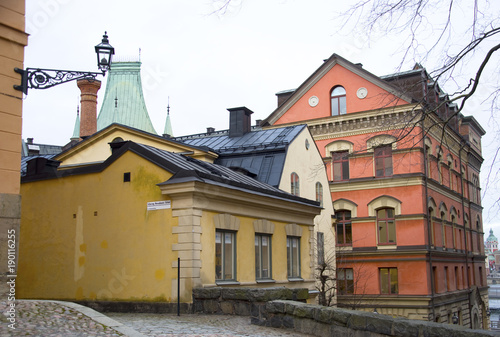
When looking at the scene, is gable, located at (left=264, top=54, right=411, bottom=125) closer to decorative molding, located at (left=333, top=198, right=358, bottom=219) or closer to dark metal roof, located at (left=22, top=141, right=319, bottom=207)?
decorative molding, located at (left=333, top=198, right=358, bottom=219)

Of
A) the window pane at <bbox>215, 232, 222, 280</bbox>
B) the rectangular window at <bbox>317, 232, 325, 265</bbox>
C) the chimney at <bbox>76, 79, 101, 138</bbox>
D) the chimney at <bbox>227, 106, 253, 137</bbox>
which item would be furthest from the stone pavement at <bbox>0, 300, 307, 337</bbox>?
the chimney at <bbox>76, 79, 101, 138</bbox>

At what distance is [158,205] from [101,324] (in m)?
6.01

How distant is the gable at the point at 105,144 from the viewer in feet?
81.6

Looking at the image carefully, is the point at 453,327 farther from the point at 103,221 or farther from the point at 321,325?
the point at 103,221

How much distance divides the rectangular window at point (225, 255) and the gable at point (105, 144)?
30.0ft

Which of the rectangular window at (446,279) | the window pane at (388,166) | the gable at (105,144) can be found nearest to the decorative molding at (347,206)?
the window pane at (388,166)

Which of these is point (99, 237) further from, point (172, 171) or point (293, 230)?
point (293, 230)

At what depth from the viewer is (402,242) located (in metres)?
34.2

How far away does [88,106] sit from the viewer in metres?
42.5

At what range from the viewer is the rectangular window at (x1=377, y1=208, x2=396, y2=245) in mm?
34688

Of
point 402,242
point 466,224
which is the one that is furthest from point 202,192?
point 466,224

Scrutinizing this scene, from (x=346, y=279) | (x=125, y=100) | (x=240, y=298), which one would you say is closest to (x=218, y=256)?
→ (x=240, y=298)

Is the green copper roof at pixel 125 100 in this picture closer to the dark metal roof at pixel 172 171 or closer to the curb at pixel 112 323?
the dark metal roof at pixel 172 171

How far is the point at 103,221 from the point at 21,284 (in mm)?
3746
